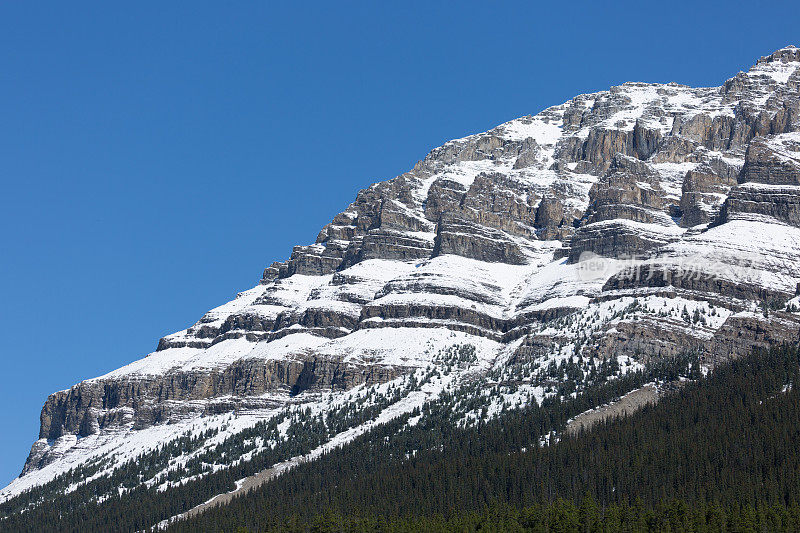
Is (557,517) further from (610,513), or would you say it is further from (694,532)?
(694,532)

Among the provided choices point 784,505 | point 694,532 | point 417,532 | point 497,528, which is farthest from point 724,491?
point 417,532

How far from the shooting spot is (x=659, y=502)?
199250 mm

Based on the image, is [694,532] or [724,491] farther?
[724,491]

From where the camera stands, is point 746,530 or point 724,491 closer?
point 746,530

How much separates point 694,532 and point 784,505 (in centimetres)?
2215

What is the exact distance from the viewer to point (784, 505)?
19275 cm

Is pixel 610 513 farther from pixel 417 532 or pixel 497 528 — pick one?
pixel 417 532

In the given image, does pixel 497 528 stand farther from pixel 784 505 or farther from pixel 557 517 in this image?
pixel 784 505

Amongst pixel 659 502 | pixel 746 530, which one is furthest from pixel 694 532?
pixel 659 502

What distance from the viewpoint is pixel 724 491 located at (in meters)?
200

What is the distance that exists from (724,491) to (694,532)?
2317 cm

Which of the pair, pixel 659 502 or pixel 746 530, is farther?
pixel 659 502

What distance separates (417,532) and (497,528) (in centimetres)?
1288

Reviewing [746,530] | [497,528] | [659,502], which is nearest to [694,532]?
[746,530]
